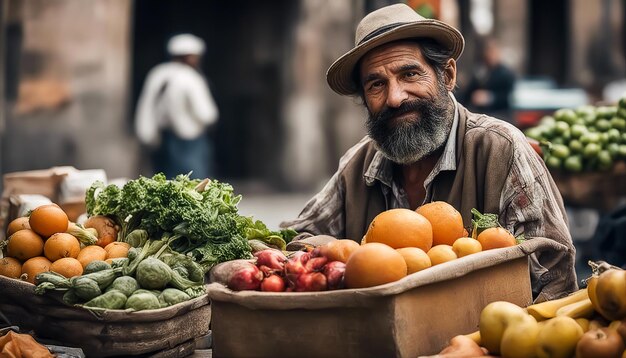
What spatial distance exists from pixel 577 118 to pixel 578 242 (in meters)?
2.14

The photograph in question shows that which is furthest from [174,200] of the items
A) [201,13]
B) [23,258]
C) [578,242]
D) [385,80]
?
[201,13]

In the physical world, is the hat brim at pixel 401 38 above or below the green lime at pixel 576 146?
above

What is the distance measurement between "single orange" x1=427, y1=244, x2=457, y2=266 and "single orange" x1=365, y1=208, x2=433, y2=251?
9cm

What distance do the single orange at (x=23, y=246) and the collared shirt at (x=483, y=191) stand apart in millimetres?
1199

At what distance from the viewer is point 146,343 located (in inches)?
148

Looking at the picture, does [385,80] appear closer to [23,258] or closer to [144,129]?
[23,258]

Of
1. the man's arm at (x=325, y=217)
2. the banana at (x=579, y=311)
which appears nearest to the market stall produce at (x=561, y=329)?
the banana at (x=579, y=311)

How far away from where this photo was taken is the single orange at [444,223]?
3617mm

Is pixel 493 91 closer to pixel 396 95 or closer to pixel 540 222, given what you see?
pixel 396 95

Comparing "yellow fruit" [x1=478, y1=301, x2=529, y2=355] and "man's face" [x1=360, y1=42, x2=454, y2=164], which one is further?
"man's face" [x1=360, y1=42, x2=454, y2=164]

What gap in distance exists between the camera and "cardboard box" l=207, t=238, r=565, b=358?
3.04 meters

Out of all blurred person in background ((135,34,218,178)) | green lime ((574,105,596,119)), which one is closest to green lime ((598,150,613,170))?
green lime ((574,105,596,119))

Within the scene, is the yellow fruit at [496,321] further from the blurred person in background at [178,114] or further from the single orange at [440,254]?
the blurred person in background at [178,114]

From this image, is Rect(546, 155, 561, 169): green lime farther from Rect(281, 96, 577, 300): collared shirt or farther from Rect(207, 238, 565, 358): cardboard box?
Rect(207, 238, 565, 358): cardboard box
